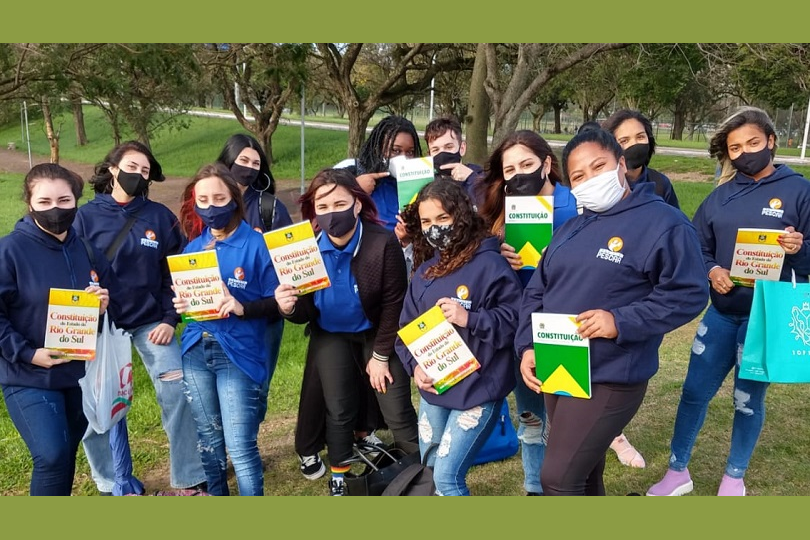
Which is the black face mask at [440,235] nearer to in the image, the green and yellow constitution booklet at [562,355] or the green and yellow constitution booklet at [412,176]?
the green and yellow constitution booklet at [562,355]

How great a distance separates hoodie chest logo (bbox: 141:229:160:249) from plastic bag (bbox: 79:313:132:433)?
0.55m

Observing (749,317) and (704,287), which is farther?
(749,317)

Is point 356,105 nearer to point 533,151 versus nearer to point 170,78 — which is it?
point 170,78

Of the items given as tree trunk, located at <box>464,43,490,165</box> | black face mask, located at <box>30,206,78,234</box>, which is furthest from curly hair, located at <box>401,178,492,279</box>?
tree trunk, located at <box>464,43,490,165</box>

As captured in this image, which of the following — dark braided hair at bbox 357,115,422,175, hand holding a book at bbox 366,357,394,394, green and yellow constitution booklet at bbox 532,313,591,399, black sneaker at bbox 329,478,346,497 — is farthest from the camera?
dark braided hair at bbox 357,115,422,175

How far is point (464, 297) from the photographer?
318 cm

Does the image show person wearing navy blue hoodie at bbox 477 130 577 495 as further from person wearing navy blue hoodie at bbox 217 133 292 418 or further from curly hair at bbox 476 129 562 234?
person wearing navy blue hoodie at bbox 217 133 292 418

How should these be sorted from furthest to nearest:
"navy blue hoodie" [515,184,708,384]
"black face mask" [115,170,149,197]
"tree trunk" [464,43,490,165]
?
"tree trunk" [464,43,490,165] → "black face mask" [115,170,149,197] → "navy blue hoodie" [515,184,708,384]

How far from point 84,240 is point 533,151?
7.83 ft

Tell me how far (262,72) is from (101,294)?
1302cm

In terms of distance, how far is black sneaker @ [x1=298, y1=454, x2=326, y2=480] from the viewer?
4391 mm

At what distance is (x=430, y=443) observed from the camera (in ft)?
11.1

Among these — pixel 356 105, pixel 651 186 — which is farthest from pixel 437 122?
pixel 356 105

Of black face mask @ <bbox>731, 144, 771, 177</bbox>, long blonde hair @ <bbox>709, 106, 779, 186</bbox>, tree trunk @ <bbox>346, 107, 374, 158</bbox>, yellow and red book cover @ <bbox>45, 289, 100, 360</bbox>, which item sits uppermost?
tree trunk @ <bbox>346, 107, 374, 158</bbox>
